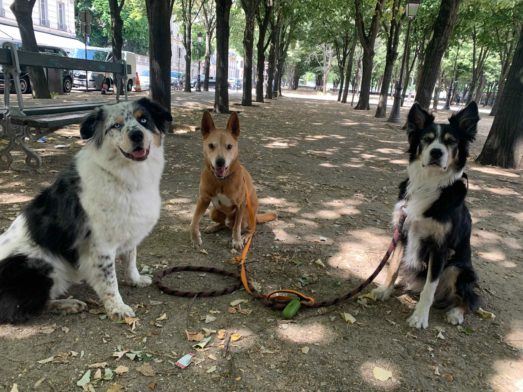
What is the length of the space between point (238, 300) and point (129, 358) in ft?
3.65

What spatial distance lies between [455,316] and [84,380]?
9.75 feet

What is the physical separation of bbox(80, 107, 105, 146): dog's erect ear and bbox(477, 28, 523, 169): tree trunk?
9.48 m

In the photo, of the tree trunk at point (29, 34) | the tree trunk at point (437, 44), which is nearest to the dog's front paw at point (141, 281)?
the tree trunk at point (437, 44)

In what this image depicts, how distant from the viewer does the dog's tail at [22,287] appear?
276 cm

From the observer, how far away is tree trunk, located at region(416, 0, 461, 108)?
12.5 metres

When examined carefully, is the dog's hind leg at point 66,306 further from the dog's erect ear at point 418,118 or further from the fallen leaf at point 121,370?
the dog's erect ear at point 418,118

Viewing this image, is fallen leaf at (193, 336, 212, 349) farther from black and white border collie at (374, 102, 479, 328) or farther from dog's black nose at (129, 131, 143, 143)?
black and white border collie at (374, 102, 479, 328)

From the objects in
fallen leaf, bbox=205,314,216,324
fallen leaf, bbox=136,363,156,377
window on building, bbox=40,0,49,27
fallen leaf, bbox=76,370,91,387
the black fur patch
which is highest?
window on building, bbox=40,0,49,27

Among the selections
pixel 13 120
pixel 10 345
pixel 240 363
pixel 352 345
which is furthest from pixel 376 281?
pixel 13 120

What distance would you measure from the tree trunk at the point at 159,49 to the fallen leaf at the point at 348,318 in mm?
7124

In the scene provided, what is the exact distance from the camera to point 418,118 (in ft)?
11.3

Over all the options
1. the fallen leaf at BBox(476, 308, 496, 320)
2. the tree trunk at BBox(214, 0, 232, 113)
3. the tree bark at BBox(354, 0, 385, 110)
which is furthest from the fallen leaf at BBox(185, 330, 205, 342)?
the tree bark at BBox(354, 0, 385, 110)

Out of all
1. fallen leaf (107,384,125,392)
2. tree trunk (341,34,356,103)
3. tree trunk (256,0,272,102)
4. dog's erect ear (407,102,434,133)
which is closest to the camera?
fallen leaf (107,384,125,392)

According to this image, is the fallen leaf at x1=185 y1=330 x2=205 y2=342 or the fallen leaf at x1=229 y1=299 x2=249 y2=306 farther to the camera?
the fallen leaf at x1=229 y1=299 x2=249 y2=306
